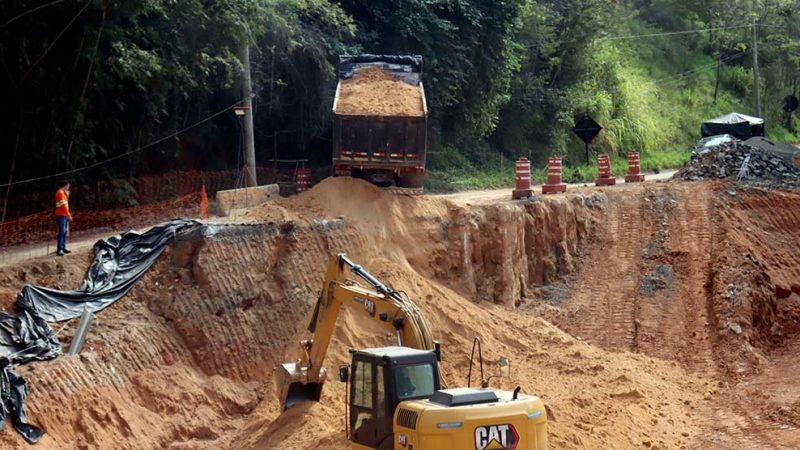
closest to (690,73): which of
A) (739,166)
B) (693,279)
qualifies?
(739,166)

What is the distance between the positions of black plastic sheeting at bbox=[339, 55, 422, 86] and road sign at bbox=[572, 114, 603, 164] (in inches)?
784

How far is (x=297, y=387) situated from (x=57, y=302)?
Answer: 511 centimetres

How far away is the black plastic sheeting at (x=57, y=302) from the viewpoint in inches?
655

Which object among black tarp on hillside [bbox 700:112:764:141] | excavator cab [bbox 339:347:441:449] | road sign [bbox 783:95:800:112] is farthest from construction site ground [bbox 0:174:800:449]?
road sign [bbox 783:95:800:112]

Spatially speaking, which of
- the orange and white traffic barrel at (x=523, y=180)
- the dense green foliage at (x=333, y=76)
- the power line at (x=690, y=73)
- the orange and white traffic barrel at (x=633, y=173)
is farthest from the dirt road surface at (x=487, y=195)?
the power line at (x=690, y=73)

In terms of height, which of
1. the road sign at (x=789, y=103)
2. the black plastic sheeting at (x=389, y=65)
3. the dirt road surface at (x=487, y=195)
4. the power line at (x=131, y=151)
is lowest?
the dirt road surface at (x=487, y=195)

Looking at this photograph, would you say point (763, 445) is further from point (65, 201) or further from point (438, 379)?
point (65, 201)

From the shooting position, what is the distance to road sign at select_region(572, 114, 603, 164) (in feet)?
147

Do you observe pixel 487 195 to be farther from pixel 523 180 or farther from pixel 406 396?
pixel 406 396

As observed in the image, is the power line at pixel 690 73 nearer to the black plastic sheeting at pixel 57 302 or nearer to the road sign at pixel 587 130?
the road sign at pixel 587 130

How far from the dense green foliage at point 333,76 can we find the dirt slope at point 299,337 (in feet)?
22.3

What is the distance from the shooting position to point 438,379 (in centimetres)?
1393

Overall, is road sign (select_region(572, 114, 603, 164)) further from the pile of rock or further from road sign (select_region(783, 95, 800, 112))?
road sign (select_region(783, 95, 800, 112))

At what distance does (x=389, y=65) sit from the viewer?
86.0ft
